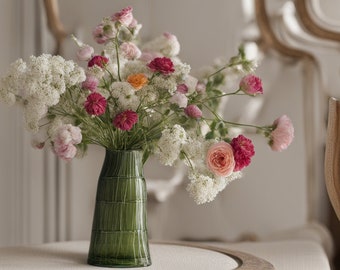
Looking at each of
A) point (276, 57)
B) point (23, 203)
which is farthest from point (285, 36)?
point (23, 203)

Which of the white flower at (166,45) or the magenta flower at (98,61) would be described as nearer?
the magenta flower at (98,61)

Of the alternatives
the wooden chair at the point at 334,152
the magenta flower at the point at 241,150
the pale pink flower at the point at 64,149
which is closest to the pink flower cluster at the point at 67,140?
the pale pink flower at the point at 64,149

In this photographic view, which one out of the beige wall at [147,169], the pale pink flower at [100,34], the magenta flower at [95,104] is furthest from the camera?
the beige wall at [147,169]

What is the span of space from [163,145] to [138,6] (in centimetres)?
89

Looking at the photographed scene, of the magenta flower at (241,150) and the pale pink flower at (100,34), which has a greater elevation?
the pale pink flower at (100,34)

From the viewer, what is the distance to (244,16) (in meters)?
1.92

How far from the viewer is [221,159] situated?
1105mm

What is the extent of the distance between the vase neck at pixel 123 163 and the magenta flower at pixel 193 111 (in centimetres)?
10

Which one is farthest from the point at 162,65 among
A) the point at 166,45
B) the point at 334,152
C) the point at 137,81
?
the point at 334,152

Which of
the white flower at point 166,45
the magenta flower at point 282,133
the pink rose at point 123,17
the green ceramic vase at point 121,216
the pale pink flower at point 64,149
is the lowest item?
the green ceramic vase at point 121,216

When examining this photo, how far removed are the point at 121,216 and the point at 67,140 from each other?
0.15m

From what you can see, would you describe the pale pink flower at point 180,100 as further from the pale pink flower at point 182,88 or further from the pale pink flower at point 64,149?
the pale pink flower at point 64,149

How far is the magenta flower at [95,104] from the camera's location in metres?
1.10

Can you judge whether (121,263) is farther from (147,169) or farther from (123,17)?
(147,169)
